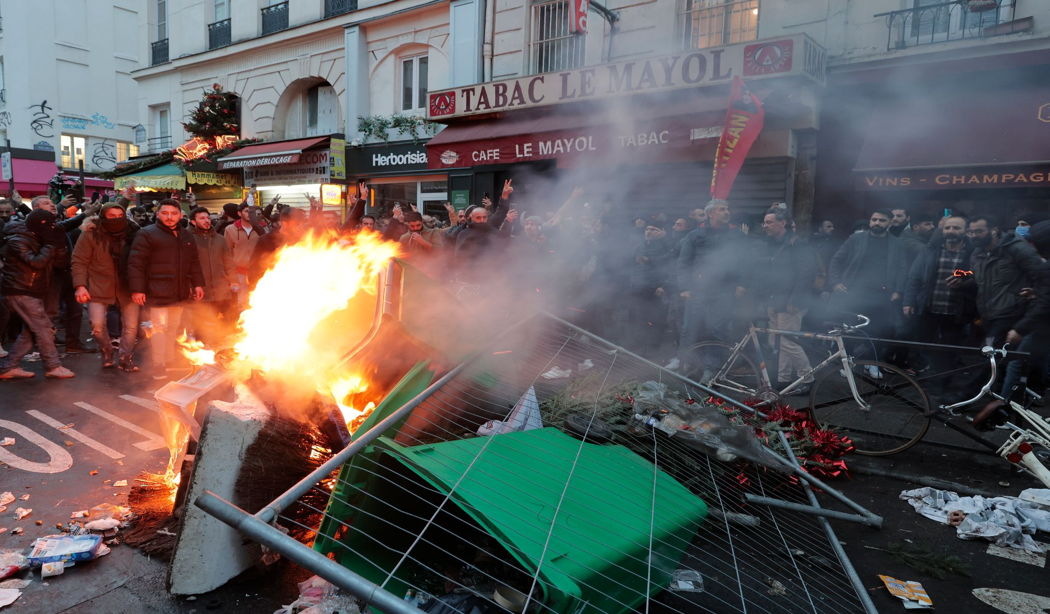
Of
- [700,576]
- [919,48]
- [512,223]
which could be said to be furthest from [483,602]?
[919,48]

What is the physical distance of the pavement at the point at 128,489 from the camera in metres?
2.70

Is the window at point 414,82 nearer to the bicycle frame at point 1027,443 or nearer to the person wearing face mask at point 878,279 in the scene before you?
the person wearing face mask at point 878,279

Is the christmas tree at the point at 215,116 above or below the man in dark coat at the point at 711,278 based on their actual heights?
above

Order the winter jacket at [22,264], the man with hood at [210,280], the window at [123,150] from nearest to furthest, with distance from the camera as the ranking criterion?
the winter jacket at [22,264]
the man with hood at [210,280]
the window at [123,150]

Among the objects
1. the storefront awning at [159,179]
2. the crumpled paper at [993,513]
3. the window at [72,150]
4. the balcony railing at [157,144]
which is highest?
the window at [72,150]

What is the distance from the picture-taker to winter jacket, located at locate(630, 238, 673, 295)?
24.6ft

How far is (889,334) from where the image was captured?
22.3 ft

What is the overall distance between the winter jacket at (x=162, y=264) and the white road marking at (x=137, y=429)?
55.5 inches

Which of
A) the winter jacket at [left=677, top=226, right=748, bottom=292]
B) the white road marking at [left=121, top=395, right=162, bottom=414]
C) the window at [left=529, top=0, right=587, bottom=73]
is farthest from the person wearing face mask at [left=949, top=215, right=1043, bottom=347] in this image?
the white road marking at [left=121, top=395, right=162, bottom=414]

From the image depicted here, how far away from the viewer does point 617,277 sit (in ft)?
25.4

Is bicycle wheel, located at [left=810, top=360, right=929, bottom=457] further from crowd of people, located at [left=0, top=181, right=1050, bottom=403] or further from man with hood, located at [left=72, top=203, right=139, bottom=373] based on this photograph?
man with hood, located at [left=72, top=203, right=139, bottom=373]

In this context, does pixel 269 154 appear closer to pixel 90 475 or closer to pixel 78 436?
pixel 78 436

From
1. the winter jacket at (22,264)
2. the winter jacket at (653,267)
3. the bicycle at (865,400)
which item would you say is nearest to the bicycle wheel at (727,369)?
the bicycle at (865,400)

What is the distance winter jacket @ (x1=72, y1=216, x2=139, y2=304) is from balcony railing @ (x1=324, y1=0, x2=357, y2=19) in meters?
9.89
